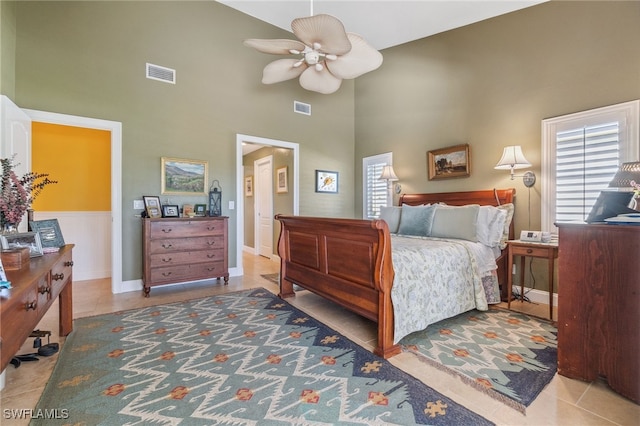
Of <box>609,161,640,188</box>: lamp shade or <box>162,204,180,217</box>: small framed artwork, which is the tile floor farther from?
<box>162,204,180,217</box>: small framed artwork

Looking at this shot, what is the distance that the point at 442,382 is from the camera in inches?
71.4

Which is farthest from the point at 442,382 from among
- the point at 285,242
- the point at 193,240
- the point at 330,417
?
the point at 193,240

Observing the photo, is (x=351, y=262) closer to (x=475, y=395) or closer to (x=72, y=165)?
(x=475, y=395)

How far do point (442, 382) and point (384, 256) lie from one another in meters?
0.88

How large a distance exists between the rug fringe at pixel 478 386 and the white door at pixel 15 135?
3.79 meters

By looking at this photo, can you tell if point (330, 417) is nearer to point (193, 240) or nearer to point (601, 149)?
point (193, 240)

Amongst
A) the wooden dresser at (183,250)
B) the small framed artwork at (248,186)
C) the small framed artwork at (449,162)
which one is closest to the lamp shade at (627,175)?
the small framed artwork at (449,162)

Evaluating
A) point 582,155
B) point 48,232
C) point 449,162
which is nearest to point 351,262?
point 48,232

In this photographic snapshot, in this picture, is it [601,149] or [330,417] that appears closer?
[330,417]

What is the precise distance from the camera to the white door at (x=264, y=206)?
621 centimetres

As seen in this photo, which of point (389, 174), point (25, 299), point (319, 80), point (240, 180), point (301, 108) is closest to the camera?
point (25, 299)

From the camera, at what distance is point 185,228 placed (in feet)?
12.5

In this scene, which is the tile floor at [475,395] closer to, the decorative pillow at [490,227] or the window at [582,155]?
the decorative pillow at [490,227]

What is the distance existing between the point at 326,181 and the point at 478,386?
4444 mm
